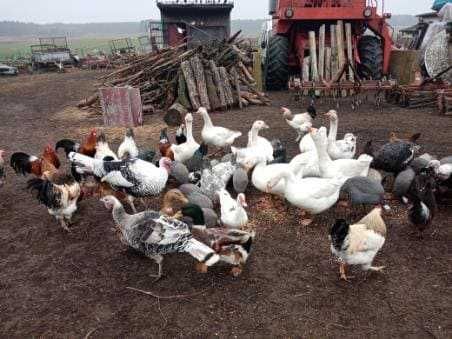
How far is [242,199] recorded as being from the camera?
499cm

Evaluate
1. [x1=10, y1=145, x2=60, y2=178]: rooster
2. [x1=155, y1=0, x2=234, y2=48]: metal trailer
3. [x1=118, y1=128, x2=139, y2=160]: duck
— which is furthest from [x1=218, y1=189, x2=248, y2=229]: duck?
[x1=155, y1=0, x2=234, y2=48]: metal trailer

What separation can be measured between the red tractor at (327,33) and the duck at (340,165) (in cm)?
762

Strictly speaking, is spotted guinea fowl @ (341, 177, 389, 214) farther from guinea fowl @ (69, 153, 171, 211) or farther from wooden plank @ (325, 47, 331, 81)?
wooden plank @ (325, 47, 331, 81)

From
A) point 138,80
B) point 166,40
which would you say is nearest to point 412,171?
point 138,80

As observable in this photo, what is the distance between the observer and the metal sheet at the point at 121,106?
10531mm

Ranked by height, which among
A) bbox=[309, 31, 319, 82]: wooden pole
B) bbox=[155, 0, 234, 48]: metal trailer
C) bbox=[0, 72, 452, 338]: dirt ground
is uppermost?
bbox=[155, 0, 234, 48]: metal trailer

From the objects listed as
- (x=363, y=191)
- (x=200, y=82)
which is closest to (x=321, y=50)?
(x=200, y=82)

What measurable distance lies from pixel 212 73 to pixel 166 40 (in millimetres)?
9478

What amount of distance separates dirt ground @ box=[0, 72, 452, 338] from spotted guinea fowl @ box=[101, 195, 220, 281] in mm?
480

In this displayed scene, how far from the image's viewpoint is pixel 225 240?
4.18 meters

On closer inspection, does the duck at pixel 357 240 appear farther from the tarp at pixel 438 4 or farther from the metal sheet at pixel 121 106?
the tarp at pixel 438 4

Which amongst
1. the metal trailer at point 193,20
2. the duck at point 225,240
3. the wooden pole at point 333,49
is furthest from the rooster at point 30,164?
the metal trailer at point 193,20

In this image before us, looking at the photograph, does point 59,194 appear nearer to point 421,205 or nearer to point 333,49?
point 421,205

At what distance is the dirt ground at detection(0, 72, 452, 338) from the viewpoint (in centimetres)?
369
